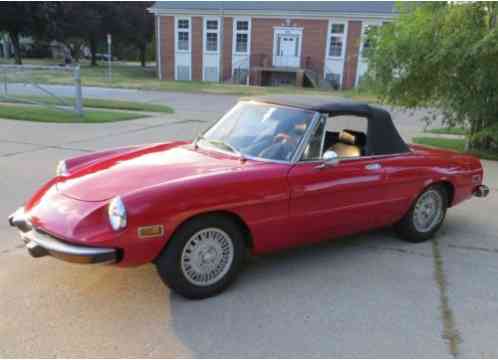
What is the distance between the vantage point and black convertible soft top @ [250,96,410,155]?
14.4 ft

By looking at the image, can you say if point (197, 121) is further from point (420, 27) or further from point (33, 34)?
point (33, 34)

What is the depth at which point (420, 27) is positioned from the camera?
9734mm

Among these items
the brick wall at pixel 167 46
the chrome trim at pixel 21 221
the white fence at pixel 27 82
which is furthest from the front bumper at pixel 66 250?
the brick wall at pixel 167 46

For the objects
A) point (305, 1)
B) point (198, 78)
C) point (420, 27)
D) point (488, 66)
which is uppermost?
point (305, 1)

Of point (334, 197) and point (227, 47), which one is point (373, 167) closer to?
point (334, 197)

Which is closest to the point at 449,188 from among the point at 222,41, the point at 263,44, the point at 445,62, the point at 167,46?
the point at 445,62

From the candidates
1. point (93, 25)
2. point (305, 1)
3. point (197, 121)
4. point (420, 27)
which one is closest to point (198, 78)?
point (305, 1)

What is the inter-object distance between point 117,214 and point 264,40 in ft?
113

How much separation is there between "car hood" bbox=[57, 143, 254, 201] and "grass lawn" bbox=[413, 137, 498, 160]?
840cm

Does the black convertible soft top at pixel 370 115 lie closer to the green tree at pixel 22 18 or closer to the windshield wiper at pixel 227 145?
the windshield wiper at pixel 227 145

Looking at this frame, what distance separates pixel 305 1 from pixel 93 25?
76.8ft

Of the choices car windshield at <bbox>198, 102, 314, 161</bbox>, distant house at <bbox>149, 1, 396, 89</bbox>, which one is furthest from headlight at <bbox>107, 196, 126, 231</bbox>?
distant house at <bbox>149, 1, 396, 89</bbox>

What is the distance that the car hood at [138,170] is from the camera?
3.41 m

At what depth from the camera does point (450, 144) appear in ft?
38.2
